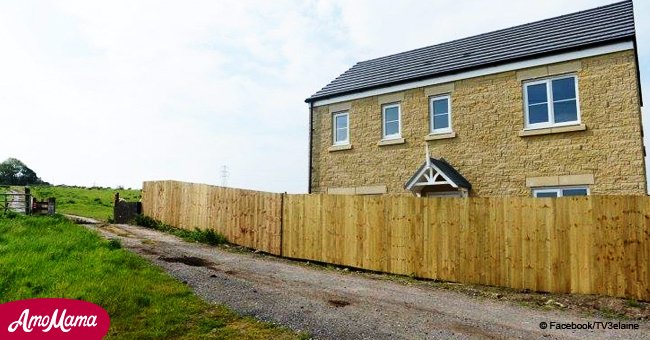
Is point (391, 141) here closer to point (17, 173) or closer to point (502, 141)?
point (502, 141)

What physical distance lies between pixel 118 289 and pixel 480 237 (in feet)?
25.0

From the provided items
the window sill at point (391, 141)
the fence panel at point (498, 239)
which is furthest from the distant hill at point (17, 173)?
the fence panel at point (498, 239)

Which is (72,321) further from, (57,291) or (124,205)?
(124,205)

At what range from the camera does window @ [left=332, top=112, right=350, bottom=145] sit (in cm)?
1728

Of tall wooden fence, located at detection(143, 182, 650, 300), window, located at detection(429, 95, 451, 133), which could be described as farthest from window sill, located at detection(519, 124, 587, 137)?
tall wooden fence, located at detection(143, 182, 650, 300)

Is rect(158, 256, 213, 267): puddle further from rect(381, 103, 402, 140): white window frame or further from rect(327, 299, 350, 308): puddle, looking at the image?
rect(381, 103, 402, 140): white window frame

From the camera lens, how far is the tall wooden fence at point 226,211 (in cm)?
1419

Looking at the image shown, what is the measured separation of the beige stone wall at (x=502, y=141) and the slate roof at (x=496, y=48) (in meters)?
0.55

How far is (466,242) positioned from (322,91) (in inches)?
412

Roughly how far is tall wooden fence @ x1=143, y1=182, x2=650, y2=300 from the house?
10.2 ft

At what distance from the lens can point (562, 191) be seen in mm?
12305

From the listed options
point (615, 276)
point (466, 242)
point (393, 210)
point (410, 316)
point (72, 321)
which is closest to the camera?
point (72, 321)

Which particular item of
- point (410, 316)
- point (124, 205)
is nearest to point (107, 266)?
point (410, 316)

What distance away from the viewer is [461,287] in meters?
9.62
